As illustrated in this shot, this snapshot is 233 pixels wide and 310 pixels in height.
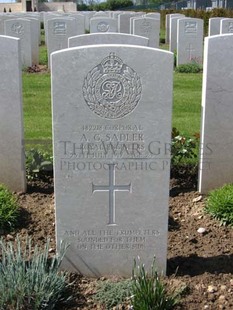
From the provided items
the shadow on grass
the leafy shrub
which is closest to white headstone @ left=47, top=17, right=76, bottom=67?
the leafy shrub

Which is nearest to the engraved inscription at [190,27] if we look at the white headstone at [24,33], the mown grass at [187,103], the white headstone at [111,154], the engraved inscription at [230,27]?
the engraved inscription at [230,27]

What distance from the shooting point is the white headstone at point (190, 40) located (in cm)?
1327

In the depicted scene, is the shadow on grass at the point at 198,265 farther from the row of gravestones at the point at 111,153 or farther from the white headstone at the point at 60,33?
the white headstone at the point at 60,33

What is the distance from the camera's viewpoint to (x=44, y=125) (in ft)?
25.2

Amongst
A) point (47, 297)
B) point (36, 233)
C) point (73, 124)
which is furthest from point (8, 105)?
Answer: point (47, 297)


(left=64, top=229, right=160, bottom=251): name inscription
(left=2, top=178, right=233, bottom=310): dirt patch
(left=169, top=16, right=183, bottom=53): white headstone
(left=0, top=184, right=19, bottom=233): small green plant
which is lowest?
(left=2, top=178, right=233, bottom=310): dirt patch

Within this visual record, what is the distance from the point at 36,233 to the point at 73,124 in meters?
1.37

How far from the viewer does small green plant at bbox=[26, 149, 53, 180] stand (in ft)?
17.8

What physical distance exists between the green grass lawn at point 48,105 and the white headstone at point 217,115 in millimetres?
1343

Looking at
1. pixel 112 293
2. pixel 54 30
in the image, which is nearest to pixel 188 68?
pixel 54 30

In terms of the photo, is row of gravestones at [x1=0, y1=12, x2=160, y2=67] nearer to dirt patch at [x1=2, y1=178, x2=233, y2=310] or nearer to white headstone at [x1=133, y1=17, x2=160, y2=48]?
white headstone at [x1=133, y1=17, x2=160, y2=48]

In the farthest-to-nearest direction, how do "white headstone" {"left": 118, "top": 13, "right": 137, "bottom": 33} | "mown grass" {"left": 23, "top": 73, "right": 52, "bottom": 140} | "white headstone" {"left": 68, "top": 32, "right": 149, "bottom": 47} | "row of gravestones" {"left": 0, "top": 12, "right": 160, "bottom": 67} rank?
1. "white headstone" {"left": 118, "top": 13, "right": 137, "bottom": 33}
2. "row of gravestones" {"left": 0, "top": 12, "right": 160, "bottom": 67}
3. "mown grass" {"left": 23, "top": 73, "right": 52, "bottom": 140}
4. "white headstone" {"left": 68, "top": 32, "right": 149, "bottom": 47}

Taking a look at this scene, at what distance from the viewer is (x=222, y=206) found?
4531 mm

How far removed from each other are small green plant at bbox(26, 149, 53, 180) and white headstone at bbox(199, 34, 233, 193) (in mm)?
1569
